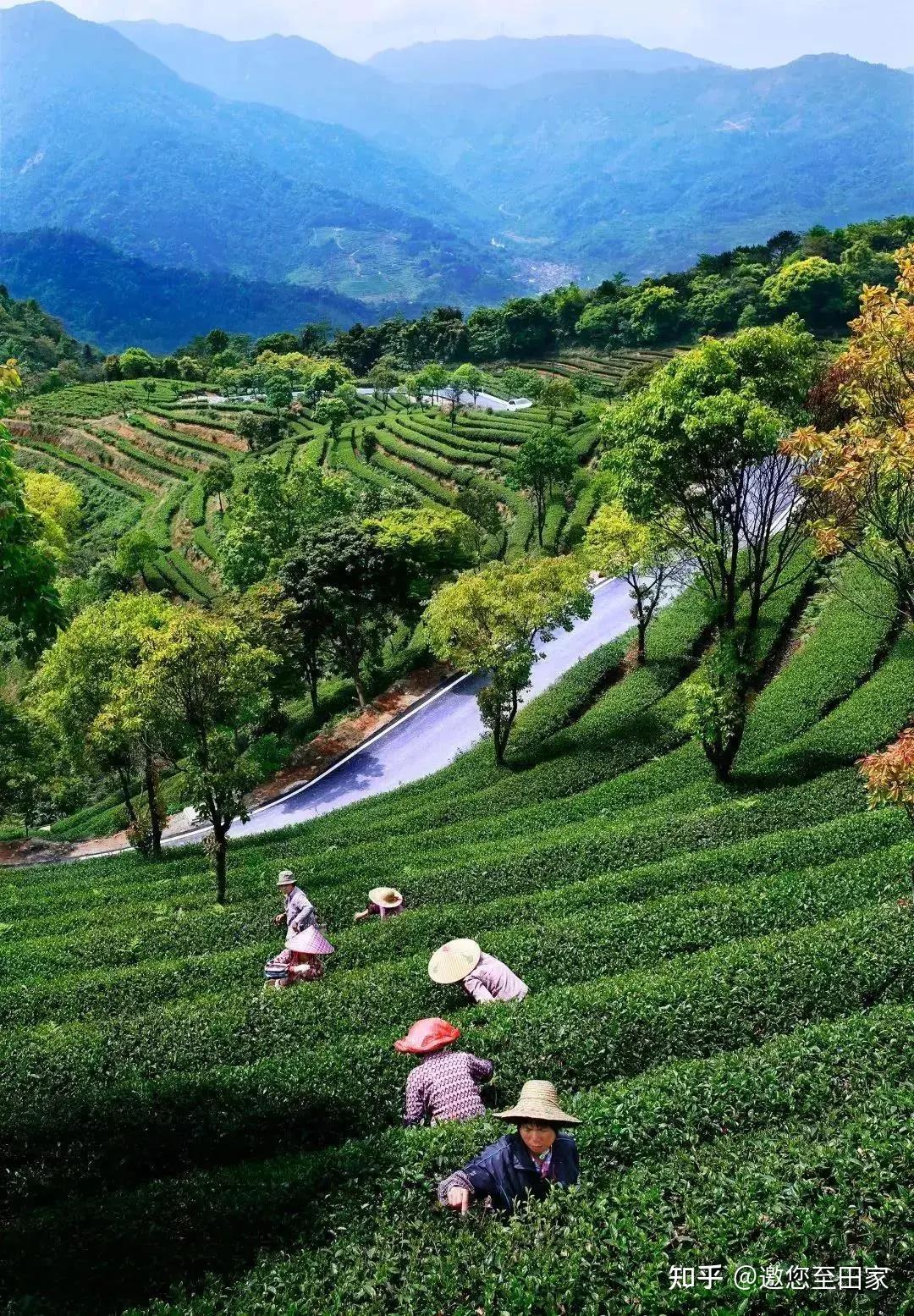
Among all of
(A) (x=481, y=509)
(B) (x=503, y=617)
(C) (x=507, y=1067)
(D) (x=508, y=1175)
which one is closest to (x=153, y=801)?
(B) (x=503, y=617)

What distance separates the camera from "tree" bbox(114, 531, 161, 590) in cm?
5053

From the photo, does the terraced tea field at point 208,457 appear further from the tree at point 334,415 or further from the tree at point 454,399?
the tree at point 334,415

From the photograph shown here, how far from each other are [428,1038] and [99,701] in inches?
710

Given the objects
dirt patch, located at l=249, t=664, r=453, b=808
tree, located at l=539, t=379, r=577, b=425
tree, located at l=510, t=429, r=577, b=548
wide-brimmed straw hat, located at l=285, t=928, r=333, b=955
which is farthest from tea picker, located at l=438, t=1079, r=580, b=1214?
tree, located at l=539, t=379, r=577, b=425

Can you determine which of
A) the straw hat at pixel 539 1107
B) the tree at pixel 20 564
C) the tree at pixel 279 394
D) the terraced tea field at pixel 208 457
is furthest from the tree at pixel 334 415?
the straw hat at pixel 539 1107

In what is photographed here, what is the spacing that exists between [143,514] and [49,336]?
92366mm

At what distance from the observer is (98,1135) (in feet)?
28.5

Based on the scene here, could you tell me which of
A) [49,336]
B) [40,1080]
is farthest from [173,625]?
[49,336]

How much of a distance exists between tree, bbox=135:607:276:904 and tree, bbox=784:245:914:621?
10.8 meters

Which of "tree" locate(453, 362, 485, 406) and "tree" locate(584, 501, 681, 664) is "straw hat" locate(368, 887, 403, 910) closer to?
"tree" locate(584, 501, 681, 664)

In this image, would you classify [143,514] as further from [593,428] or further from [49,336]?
[49,336]

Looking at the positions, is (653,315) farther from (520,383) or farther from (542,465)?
(542,465)

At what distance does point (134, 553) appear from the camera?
167 ft

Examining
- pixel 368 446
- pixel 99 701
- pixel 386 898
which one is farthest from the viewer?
pixel 368 446
